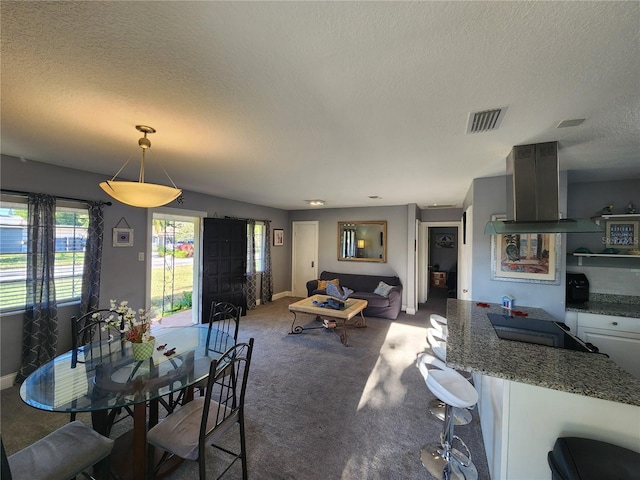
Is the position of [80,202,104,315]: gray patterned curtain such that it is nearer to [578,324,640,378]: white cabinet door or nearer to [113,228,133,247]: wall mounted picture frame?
[113,228,133,247]: wall mounted picture frame

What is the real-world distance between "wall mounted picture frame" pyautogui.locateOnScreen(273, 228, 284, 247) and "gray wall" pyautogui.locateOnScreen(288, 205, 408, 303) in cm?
36

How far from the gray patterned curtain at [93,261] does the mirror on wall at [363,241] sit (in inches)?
186

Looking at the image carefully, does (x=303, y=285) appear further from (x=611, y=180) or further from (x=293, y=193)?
(x=611, y=180)

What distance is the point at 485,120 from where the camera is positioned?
169 centimetres

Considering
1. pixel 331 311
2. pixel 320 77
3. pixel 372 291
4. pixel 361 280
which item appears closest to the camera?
pixel 320 77

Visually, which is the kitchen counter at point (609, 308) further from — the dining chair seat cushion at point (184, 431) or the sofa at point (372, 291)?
the dining chair seat cushion at point (184, 431)

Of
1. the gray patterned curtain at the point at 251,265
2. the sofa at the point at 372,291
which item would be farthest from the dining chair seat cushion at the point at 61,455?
the sofa at the point at 372,291

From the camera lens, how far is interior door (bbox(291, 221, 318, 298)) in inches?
272

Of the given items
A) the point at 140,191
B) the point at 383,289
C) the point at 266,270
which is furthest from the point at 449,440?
the point at 266,270

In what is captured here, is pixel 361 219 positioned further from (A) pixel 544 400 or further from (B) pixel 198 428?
(B) pixel 198 428

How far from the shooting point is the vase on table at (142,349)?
5.99 feet

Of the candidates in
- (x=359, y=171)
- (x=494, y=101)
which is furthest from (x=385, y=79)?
(x=359, y=171)

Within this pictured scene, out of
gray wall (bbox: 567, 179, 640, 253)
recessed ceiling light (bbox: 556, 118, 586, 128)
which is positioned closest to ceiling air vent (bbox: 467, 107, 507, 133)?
recessed ceiling light (bbox: 556, 118, 586, 128)

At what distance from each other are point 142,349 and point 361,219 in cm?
520
